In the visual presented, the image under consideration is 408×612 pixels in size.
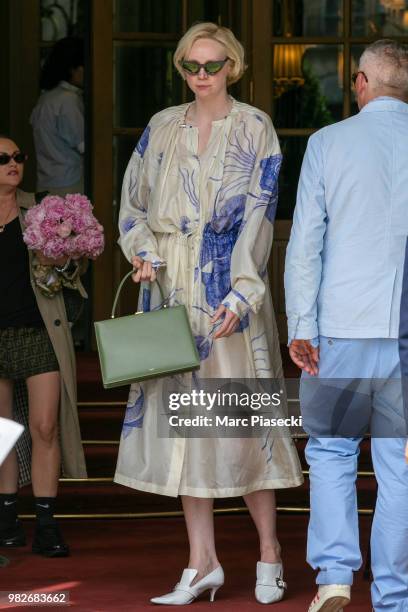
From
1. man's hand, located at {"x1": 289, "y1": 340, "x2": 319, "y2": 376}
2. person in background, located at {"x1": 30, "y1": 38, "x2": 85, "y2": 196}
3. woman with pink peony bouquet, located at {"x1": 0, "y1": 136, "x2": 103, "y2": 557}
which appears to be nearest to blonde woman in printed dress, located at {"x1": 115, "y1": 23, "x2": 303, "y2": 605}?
man's hand, located at {"x1": 289, "y1": 340, "x2": 319, "y2": 376}

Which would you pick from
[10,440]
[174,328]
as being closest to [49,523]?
[174,328]

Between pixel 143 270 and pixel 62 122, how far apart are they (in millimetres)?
3925

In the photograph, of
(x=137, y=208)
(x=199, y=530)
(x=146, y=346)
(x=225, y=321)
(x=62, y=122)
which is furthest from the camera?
(x=62, y=122)

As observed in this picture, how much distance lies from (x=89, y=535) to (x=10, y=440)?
2782 millimetres

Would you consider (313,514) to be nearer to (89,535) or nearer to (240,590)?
(240,590)

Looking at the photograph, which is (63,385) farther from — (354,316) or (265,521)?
(354,316)

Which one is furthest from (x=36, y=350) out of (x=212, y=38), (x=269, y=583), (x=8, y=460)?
(x=212, y=38)

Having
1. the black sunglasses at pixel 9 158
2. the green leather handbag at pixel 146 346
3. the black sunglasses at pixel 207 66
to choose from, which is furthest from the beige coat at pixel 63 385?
the black sunglasses at pixel 207 66

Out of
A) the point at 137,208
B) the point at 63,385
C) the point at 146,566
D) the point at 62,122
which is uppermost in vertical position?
the point at 137,208

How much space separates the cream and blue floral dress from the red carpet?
418mm

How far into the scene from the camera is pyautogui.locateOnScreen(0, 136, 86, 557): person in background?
17.0 feet

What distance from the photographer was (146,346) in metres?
4.40

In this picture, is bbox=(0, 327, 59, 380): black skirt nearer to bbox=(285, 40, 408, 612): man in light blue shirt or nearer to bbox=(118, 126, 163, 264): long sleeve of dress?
bbox=(118, 126, 163, 264): long sleeve of dress

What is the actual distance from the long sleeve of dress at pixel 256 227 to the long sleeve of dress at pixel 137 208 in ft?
1.01
